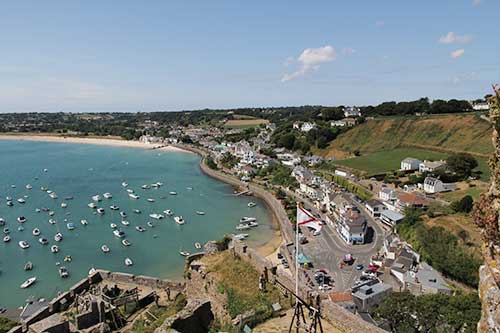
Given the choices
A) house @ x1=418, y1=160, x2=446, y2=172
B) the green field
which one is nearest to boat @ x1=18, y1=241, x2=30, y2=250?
the green field

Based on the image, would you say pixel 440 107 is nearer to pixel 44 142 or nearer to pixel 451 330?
pixel 451 330

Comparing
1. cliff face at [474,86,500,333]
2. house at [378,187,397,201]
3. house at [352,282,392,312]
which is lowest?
house at [352,282,392,312]

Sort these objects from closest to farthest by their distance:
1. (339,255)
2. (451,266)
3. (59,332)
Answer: (59,332) → (451,266) → (339,255)

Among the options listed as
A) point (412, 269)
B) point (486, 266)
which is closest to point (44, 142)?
→ point (412, 269)

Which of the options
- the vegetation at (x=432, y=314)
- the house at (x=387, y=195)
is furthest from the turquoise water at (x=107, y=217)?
the vegetation at (x=432, y=314)

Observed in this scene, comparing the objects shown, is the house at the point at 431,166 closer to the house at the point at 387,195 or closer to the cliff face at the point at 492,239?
the house at the point at 387,195

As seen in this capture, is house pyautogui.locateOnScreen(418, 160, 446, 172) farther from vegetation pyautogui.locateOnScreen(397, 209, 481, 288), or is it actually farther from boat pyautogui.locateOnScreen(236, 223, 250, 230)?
boat pyautogui.locateOnScreen(236, 223, 250, 230)
